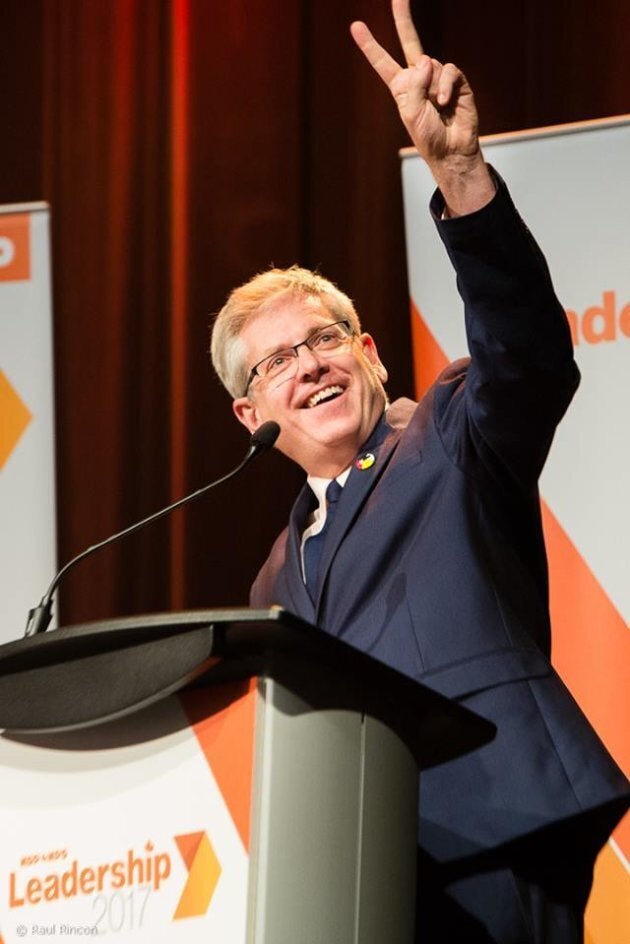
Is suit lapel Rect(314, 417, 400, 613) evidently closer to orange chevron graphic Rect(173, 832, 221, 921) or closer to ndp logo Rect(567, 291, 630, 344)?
orange chevron graphic Rect(173, 832, 221, 921)

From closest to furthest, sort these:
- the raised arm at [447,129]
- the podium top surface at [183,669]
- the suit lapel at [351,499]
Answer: the podium top surface at [183,669] < the raised arm at [447,129] < the suit lapel at [351,499]

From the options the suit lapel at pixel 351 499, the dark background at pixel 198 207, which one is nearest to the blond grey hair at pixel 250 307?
the suit lapel at pixel 351 499

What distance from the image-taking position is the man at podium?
64.7 inches

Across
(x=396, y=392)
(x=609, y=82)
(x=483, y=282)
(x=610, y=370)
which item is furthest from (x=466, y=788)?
(x=609, y=82)

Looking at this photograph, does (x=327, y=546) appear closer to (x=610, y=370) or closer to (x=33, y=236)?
(x=610, y=370)

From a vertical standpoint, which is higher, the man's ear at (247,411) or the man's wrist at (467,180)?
the man's wrist at (467,180)

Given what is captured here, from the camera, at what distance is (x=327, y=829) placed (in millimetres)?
1312

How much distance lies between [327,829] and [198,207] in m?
2.55

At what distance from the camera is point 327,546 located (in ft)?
6.79

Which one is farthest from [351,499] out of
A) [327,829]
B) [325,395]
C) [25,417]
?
[25,417]

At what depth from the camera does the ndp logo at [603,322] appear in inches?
116

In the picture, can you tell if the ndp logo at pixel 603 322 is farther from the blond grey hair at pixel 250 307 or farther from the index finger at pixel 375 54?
the index finger at pixel 375 54

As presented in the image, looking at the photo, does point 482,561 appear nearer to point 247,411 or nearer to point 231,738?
point 231,738

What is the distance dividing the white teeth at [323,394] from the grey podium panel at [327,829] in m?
1.08
